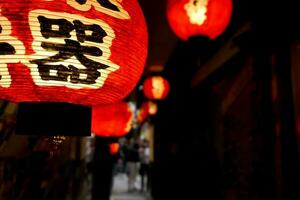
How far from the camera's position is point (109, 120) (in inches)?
316

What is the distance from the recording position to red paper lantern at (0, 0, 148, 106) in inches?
99.7

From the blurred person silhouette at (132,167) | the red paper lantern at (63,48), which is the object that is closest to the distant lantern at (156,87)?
the red paper lantern at (63,48)

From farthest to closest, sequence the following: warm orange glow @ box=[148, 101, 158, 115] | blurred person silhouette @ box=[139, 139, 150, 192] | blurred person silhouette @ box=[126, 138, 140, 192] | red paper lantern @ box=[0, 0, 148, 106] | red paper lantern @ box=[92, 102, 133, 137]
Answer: blurred person silhouette @ box=[139, 139, 150, 192]
blurred person silhouette @ box=[126, 138, 140, 192]
warm orange glow @ box=[148, 101, 158, 115]
red paper lantern @ box=[92, 102, 133, 137]
red paper lantern @ box=[0, 0, 148, 106]

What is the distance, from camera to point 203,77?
950 cm

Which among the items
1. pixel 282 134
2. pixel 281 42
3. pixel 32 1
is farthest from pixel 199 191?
pixel 32 1

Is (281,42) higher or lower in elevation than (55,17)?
higher

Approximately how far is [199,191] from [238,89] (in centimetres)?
360

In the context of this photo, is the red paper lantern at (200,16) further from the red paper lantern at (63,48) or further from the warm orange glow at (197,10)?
the red paper lantern at (63,48)

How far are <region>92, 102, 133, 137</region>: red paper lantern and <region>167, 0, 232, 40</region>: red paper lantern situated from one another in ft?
10.8

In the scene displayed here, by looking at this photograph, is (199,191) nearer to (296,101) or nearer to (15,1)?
(296,101)

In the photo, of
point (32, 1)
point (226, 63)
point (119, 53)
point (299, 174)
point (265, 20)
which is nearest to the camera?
point (32, 1)

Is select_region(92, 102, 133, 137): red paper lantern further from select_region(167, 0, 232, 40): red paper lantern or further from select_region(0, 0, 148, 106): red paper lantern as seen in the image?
select_region(0, 0, 148, 106): red paper lantern

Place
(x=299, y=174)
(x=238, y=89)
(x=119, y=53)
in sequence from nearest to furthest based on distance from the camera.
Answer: (x=119, y=53) < (x=299, y=174) < (x=238, y=89)

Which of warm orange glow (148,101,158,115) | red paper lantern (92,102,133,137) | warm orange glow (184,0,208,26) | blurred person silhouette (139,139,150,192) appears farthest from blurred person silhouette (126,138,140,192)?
warm orange glow (184,0,208,26)
